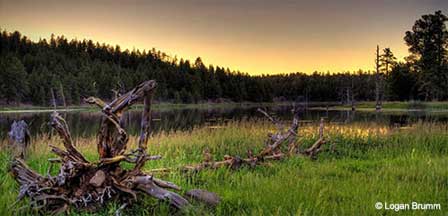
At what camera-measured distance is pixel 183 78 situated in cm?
16912

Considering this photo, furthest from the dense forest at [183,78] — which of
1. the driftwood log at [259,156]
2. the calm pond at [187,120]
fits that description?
the driftwood log at [259,156]

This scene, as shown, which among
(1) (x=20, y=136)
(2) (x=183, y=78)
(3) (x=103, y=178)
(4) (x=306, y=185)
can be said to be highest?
(2) (x=183, y=78)

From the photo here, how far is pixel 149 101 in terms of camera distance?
6582 millimetres

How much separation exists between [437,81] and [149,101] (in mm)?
82246

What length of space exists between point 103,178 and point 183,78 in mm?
163788

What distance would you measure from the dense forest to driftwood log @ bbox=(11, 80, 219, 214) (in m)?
30.7

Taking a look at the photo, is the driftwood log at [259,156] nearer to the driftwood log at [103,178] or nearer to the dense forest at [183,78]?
the driftwood log at [103,178]

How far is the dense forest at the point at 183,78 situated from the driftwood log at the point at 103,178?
1209 inches

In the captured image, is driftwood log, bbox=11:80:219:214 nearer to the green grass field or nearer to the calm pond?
the green grass field

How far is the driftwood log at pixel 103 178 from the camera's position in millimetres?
6164

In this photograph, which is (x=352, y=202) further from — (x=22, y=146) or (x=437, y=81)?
(x=437, y=81)

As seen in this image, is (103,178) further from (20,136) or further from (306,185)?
(306,185)

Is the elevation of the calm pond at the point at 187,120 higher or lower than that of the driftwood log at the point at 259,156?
lower

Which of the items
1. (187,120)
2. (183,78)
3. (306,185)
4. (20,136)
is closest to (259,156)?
(306,185)
